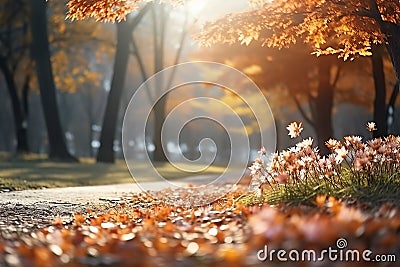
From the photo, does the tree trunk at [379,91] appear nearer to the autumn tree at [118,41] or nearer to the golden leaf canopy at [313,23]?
the golden leaf canopy at [313,23]

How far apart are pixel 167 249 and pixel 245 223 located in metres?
1.44

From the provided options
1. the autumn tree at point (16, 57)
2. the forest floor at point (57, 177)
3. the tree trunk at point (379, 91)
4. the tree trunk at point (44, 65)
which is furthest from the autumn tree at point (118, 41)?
the tree trunk at point (379, 91)

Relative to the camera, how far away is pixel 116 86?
906 inches

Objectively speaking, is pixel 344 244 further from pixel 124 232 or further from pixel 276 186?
pixel 276 186

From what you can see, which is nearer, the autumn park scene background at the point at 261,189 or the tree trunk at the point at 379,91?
the autumn park scene background at the point at 261,189

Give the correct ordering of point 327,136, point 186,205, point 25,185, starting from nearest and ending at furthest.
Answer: point 186,205 → point 25,185 → point 327,136

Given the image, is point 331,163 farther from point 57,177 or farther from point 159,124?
point 159,124

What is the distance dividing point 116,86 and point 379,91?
10630mm

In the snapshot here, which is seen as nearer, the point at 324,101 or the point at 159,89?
the point at 324,101

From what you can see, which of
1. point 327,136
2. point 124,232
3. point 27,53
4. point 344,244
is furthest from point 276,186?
point 27,53

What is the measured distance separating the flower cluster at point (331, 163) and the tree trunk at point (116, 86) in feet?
51.5

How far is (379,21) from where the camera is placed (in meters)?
8.21

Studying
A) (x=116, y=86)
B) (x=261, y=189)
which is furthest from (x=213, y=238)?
(x=116, y=86)

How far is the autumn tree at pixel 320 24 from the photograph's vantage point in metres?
8.36
